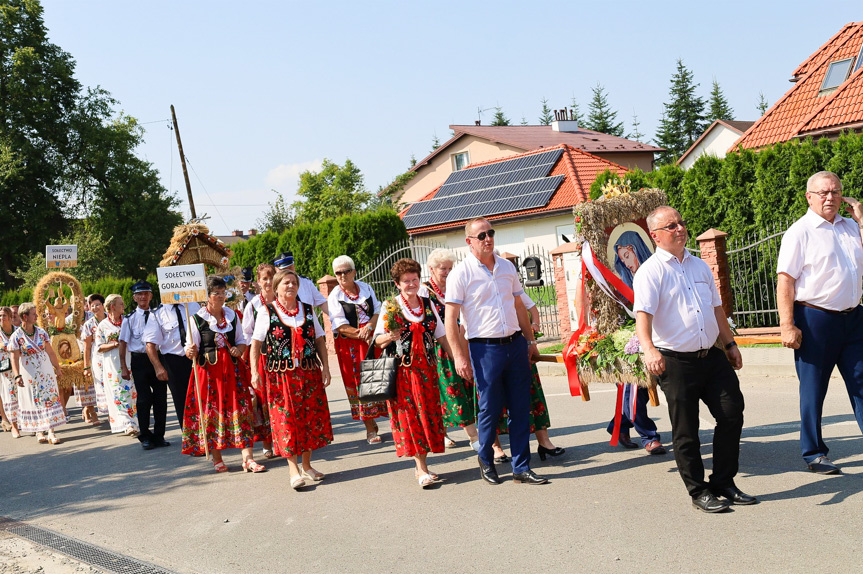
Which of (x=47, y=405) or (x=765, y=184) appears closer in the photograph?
(x=47, y=405)

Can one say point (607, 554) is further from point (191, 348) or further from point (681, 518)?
point (191, 348)

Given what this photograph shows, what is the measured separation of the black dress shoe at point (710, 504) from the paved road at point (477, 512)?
0.08 metres

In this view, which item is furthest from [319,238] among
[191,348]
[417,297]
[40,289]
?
[417,297]

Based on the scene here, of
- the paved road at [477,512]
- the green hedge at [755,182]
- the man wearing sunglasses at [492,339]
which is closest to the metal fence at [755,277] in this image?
the green hedge at [755,182]

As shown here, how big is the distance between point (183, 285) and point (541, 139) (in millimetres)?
45515

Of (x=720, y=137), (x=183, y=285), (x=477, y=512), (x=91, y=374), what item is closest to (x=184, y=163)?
(x=91, y=374)

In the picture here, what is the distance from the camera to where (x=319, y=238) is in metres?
26.0

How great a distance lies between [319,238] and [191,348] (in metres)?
17.1

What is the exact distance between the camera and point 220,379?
8.87 meters

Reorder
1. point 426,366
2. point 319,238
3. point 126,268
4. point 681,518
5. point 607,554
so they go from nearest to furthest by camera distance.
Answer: point 607,554, point 681,518, point 426,366, point 319,238, point 126,268

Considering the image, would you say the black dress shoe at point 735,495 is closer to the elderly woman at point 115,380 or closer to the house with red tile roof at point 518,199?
the elderly woman at point 115,380

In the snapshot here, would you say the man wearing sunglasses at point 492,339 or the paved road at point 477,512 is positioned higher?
the man wearing sunglasses at point 492,339

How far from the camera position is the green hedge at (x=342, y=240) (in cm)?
2502

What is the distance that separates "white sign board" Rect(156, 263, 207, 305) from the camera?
31.4 feet
